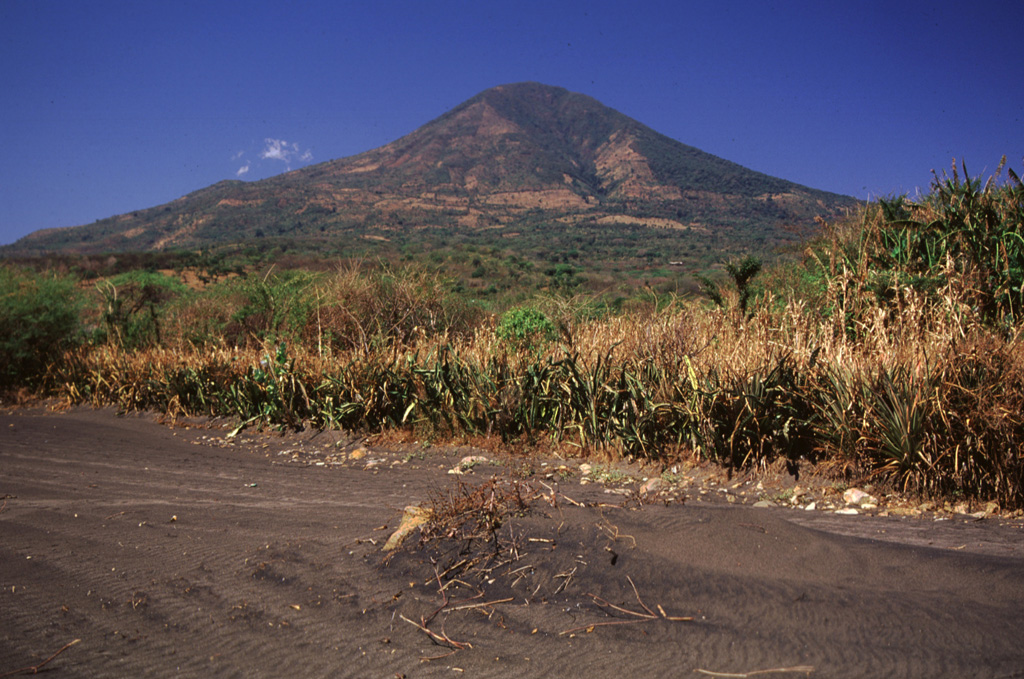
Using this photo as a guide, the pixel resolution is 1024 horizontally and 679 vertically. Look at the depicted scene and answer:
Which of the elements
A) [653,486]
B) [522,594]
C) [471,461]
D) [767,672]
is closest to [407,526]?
[522,594]

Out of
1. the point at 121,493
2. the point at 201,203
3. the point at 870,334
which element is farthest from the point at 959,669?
the point at 201,203

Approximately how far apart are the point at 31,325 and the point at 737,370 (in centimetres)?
1076

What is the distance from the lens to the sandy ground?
8.05 feet

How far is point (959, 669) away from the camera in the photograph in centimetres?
225

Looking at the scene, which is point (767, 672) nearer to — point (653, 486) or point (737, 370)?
point (653, 486)

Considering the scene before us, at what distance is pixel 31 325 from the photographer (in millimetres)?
10305

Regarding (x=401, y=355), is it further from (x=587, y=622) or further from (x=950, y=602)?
(x=950, y=602)

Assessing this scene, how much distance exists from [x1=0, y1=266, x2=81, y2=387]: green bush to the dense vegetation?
16cm

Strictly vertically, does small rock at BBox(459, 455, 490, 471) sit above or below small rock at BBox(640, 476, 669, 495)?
above

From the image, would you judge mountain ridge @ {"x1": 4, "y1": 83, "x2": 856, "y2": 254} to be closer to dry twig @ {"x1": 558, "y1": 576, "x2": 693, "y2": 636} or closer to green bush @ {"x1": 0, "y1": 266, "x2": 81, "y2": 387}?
green bush @ {"x1": 0, "y1": 266, "x2": 81, "y2": 387}

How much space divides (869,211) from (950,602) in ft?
18.6

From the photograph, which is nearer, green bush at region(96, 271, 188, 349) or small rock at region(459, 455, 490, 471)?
small rock at region(459, 455, 490, 471)

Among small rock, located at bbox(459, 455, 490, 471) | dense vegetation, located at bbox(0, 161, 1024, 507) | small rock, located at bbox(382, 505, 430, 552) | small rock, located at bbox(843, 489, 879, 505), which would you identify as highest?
dense vegetation, located at bbox(0, 161, 1024, 507)

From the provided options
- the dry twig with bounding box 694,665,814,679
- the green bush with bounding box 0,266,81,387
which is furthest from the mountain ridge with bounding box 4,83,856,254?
the dry twig with bounding box 694,665,814,679
